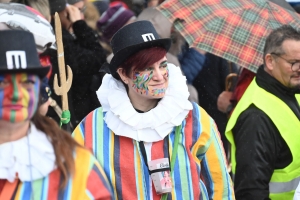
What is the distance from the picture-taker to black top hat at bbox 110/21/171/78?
4688mm

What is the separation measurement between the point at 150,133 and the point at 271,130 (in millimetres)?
967

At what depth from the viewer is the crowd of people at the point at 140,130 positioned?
11.8 feet

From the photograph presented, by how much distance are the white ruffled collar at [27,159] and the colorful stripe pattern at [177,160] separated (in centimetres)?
103

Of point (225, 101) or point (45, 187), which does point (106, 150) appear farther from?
point (225, 101)

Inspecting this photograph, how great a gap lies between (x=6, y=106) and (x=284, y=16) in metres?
3.64

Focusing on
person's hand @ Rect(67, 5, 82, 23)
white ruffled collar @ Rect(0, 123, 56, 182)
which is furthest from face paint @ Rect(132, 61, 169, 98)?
person's hand @ Rect(67, 5, 82, 23)

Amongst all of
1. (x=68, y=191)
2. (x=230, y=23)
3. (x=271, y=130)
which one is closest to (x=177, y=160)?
(x=271, y=130)

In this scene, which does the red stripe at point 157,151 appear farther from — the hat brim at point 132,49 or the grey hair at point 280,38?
the grey hair at point 280,38

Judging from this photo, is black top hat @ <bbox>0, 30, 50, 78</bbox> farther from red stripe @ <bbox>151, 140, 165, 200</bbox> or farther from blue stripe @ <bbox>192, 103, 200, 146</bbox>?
blue stripe @ <bbox>192, 103, 200, 146</bbox>

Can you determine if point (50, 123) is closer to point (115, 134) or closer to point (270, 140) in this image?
point (115, 134)

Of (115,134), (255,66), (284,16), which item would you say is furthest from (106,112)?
(284,16)

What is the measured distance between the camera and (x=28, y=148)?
364 cm

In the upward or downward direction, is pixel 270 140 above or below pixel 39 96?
below

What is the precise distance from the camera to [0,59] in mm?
3521
